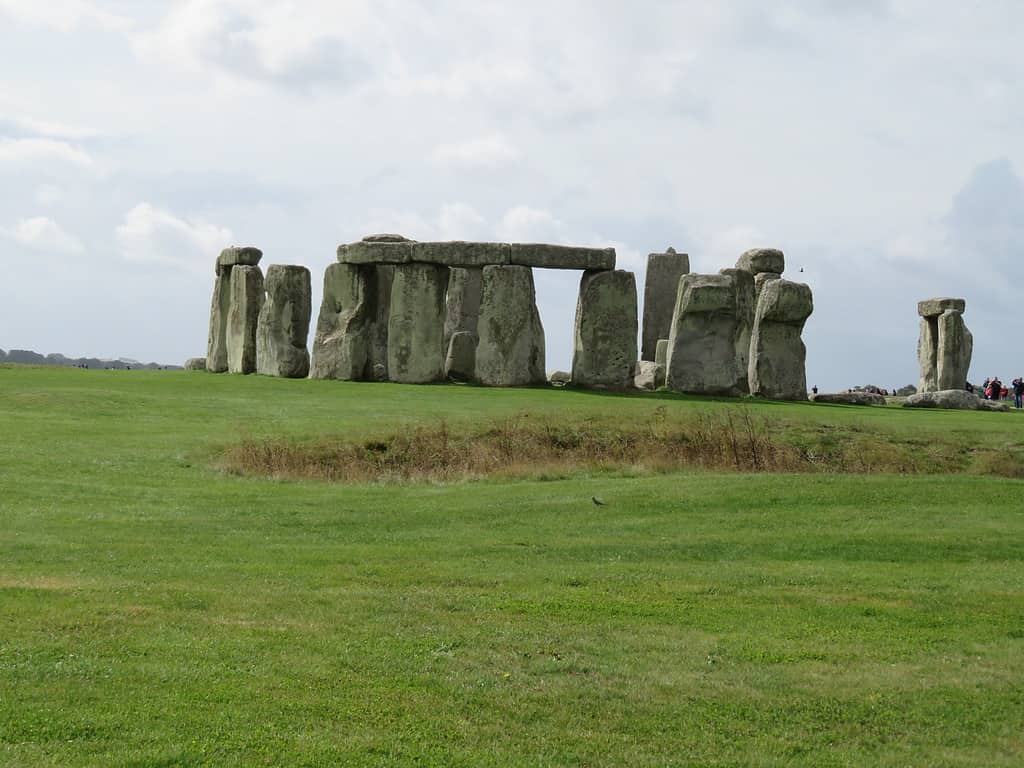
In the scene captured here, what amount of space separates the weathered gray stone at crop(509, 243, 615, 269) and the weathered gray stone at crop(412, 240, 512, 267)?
0.33 meters

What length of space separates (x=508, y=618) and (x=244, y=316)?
3023 cm

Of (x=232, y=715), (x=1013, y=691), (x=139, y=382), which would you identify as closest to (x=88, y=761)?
(x=232, y=715)

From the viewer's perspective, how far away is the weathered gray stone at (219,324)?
4059cm

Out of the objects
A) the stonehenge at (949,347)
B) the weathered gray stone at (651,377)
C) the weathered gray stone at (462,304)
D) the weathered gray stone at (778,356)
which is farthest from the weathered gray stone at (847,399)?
the weathered gray stone at (462,304)

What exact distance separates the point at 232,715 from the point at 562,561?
18.0ft

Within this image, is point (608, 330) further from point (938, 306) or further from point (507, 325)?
point (938, 306)

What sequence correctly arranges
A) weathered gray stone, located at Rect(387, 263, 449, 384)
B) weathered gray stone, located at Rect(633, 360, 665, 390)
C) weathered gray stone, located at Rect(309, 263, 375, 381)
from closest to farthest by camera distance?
weathered gray stone, located at Rect(387, 263, 449, 384)
weathered gray stone, located at Rect(309, 263, 375, 381)
weathered gray stone, located at Rect(633, 360, 665, 390)

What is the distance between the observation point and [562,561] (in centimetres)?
1234

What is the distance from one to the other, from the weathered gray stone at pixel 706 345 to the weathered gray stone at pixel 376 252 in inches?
292

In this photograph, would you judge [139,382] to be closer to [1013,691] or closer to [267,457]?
[267,457]

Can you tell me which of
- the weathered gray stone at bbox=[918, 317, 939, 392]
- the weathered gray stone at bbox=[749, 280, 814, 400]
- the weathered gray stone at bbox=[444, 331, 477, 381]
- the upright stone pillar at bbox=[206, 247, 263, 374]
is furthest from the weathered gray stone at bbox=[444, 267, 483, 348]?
the weathered gray stone at bbox=[918, 317, 939, 392]

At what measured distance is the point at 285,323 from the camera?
121ft

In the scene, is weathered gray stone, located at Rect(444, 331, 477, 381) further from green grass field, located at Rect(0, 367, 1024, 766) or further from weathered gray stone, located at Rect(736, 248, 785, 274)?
green grass field, located at Rect(0, 367, 1024, 766)

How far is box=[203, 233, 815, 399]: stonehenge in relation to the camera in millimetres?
32969
